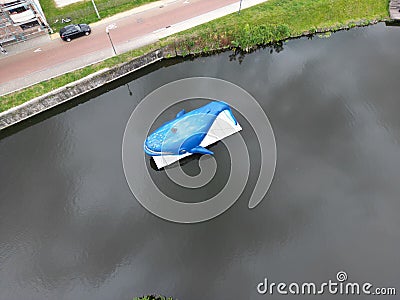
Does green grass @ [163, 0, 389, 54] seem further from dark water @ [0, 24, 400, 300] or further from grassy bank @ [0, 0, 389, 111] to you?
dark water @ [0, 24, 400, 300]

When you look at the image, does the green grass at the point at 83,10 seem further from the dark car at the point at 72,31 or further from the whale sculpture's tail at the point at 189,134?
the whale sculpture's tail at the point at 189,134

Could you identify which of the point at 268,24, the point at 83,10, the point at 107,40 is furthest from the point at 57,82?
the point at 268,24

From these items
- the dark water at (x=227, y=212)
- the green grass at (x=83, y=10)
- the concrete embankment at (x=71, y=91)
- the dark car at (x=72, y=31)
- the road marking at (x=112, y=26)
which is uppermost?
the green grass at (x=83, y=10)

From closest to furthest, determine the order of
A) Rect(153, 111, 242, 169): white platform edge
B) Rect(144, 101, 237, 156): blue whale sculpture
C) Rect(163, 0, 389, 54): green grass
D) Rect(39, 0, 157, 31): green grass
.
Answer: Rect(144, 101, 237, 156): blue whale sculpture < Rect(153, 111, 242, 169): white platform edge < Rect(163, 0, 389, 54): green grass < Rect(39, 0, 157, 31): green grass

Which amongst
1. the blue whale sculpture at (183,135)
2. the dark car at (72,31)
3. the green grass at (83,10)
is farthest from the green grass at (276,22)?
the blue whale sculpture at (183,135)

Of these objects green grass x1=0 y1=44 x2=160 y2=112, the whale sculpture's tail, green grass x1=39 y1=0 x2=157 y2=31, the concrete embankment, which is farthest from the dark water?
green grass x1=39 y1=0 x2=157 y2=31

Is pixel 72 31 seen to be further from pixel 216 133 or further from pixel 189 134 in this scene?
pixel 216 133

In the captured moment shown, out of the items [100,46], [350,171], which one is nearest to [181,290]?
[350,171]
